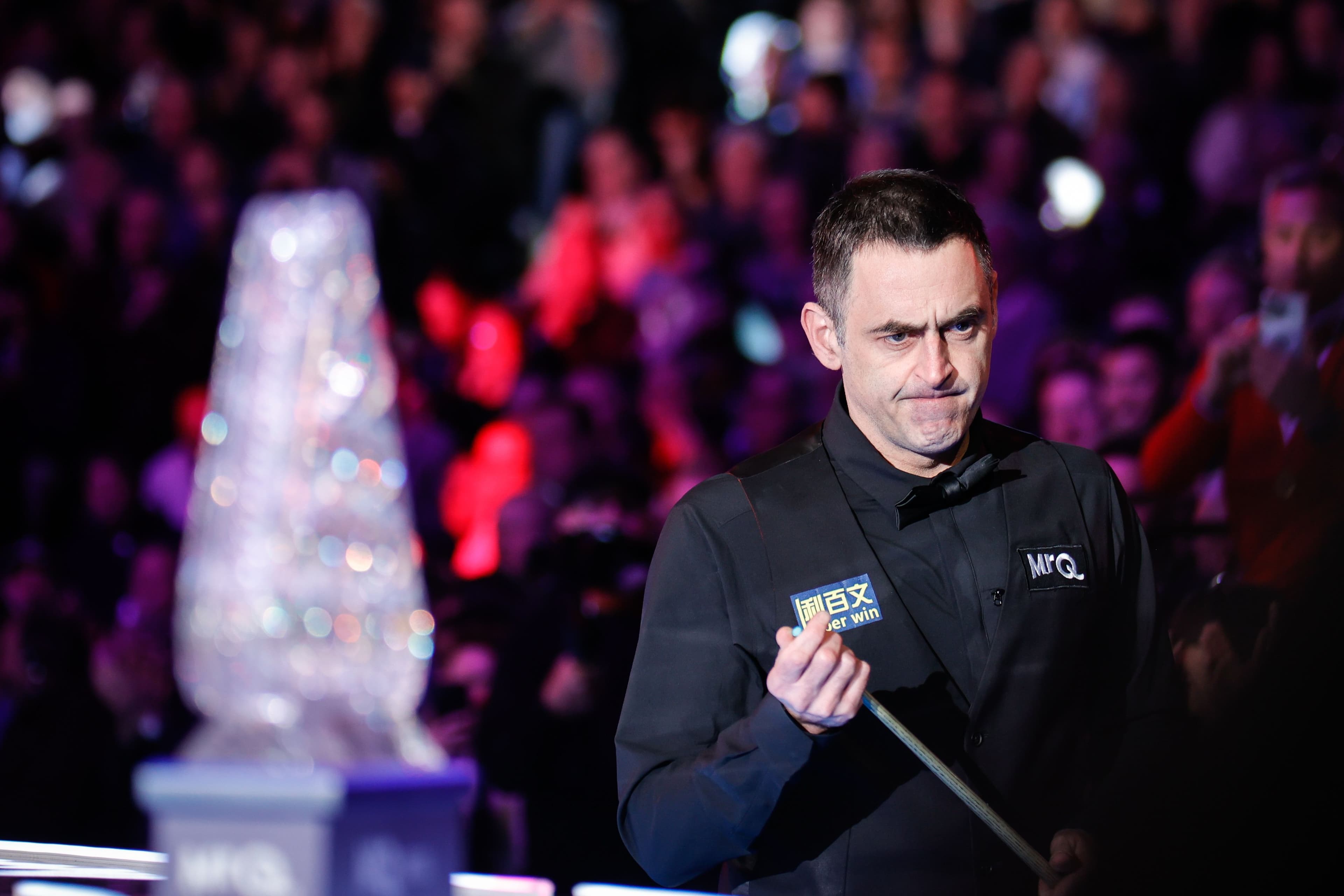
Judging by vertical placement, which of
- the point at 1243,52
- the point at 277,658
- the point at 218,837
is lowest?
the point at 218,837

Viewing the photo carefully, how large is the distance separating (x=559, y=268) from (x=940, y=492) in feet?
18.3

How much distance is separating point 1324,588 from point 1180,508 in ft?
10.8

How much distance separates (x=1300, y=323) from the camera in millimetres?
4129

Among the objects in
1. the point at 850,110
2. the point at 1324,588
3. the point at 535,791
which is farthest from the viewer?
the point at 850,110

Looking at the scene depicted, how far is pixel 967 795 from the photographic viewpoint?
75.7 inches

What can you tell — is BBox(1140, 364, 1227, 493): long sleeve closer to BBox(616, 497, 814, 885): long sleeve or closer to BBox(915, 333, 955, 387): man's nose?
BBox(915, 333, 955, 387): man's nose

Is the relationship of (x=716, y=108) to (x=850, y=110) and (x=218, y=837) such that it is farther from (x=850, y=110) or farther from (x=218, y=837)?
(x=218, y=837)

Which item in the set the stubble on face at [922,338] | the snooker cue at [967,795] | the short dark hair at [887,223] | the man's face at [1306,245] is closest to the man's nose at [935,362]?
the stubble on face at [922,338]

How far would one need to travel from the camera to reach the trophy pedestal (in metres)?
1.60

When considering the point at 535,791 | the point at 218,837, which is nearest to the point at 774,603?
the point at 218,837

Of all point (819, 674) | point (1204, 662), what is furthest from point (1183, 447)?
point (819, 674)

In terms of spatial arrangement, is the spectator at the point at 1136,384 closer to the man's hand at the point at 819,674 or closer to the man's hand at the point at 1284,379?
the man's hand at the point at 1284,379

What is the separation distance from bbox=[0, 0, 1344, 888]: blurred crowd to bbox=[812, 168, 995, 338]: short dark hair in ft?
5.11

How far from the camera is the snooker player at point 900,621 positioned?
2.12m
